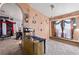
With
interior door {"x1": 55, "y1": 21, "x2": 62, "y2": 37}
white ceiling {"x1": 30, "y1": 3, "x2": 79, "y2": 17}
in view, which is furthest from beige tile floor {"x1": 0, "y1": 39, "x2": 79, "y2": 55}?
white ceiling {"x1": 30, "y1": 3, "x2": 79, "y2": 17}

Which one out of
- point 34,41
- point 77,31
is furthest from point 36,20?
point 77,31

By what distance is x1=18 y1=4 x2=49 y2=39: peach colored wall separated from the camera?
8.10ft

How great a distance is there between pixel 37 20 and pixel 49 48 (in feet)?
1.90

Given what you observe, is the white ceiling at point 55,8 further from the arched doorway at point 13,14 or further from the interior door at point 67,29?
the arched doorway at point 13,14

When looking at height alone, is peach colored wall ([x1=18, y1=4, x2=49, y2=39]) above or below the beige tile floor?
above

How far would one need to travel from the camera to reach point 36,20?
2.48 meters

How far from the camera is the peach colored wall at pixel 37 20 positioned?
2.47m

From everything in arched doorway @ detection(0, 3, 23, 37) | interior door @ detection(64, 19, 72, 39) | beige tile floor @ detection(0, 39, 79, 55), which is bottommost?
beige tile floor @ detection(0, 39, 79, 55)

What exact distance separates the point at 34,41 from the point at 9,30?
0.52 m

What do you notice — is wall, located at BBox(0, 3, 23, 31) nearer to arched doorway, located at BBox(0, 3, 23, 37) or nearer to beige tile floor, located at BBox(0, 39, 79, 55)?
arched doorway, located at BBox(0, 3, 23, 37)

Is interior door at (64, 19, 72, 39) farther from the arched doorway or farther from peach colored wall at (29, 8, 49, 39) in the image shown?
the arched doorway

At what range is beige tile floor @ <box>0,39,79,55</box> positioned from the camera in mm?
2424

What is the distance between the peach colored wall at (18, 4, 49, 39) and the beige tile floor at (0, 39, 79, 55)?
0.20 m

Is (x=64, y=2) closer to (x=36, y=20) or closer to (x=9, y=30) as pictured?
(x=36, y=20)
